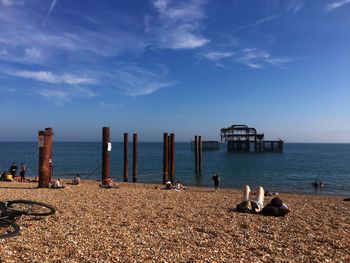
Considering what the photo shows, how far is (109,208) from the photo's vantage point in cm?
1019

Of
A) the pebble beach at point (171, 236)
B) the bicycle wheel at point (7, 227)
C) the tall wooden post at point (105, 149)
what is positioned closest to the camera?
the pebble beach at point (171, 236)

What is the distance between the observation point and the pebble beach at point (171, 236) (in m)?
5.81

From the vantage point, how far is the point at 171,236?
23.5 ft

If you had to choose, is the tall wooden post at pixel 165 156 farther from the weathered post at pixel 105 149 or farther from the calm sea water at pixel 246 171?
the weathered post at pixel 105 149

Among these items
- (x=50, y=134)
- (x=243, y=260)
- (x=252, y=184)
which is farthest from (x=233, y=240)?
(x=252, y=184)

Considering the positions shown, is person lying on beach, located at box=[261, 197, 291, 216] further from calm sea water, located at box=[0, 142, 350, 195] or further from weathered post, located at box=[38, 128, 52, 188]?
calm sea water, located at box=[0, 142, 350, 195]

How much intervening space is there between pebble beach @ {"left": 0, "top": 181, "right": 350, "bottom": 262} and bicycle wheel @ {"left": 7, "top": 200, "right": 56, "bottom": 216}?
0.16m

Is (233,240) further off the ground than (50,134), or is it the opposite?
(50,134)

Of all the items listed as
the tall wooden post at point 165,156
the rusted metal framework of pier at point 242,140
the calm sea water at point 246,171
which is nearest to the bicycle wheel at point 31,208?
the tall wooden post at point 165,156

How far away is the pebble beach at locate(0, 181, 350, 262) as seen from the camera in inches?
229

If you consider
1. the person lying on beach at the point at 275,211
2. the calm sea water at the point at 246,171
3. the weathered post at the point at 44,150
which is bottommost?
the calm sea water at the point at 246,171

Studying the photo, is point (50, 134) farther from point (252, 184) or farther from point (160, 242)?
point (252, 184)

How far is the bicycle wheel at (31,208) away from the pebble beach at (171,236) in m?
0.16

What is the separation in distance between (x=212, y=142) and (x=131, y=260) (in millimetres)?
97658
